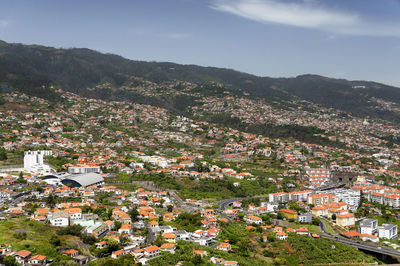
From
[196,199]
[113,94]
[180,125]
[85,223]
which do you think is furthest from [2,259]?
[113,94]

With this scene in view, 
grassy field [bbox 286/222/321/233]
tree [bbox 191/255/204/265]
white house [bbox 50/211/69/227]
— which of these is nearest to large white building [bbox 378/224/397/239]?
grassy field [bbox 286/222/321/233]

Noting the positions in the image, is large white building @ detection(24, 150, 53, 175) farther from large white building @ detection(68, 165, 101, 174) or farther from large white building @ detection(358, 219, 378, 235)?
large white building @ detection(358, 219, 378, 235)

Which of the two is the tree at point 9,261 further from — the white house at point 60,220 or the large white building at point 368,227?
the large white building at point 368,227

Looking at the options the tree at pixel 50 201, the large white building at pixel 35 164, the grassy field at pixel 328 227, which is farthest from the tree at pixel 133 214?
the large white building at pixel 35 164

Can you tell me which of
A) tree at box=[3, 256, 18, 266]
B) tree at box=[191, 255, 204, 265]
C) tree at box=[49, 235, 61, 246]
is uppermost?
tree at box=[3, 256, 18, 266]

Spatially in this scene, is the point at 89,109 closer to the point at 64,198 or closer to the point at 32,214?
the point at 64,198

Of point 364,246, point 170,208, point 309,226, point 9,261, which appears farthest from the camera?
point 309,226

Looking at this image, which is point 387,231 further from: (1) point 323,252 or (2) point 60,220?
(2) point 60,220

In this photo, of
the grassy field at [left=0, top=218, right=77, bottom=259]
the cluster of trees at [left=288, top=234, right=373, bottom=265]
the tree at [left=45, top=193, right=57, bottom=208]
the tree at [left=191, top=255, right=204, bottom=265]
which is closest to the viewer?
the grassy field at [left=0, top=218, right=77, bottom=259]

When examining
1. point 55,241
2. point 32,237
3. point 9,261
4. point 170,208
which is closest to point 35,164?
point 170,208

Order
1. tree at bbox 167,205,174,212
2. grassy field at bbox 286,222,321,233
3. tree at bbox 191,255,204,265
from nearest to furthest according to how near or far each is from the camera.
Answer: tree at bbox 191,255,204,265 < grassy field at bbox 286,222,321,233 < tree at bbox 167,205,174,212
